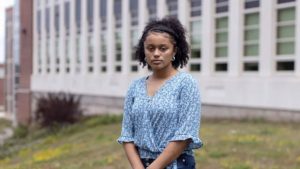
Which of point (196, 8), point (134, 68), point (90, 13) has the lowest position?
point (134, 68)

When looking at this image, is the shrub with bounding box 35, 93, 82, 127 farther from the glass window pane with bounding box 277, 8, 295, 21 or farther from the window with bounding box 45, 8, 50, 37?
the window with bounding box 45, 8, 50, 37

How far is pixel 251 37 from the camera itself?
17141 mm

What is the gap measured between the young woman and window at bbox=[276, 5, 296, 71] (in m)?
12.9

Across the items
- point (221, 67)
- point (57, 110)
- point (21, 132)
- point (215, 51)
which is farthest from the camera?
point (21, 132)

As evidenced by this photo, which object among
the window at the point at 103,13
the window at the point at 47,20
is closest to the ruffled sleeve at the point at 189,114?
the window at the point at 103,13

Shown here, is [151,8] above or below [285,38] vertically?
above

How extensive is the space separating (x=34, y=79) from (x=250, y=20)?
23.3 m

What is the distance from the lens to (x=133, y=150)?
316 cm

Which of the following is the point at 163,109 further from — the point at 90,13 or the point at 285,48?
the point at 90,13

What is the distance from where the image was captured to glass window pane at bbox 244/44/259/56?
17.0 meters

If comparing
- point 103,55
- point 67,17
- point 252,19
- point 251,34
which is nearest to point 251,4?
point 252,19

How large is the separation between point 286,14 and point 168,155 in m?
13.5

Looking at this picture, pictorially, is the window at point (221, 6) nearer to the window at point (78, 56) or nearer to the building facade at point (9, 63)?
the window at point (78, 56)

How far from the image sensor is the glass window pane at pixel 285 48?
1559 cm
